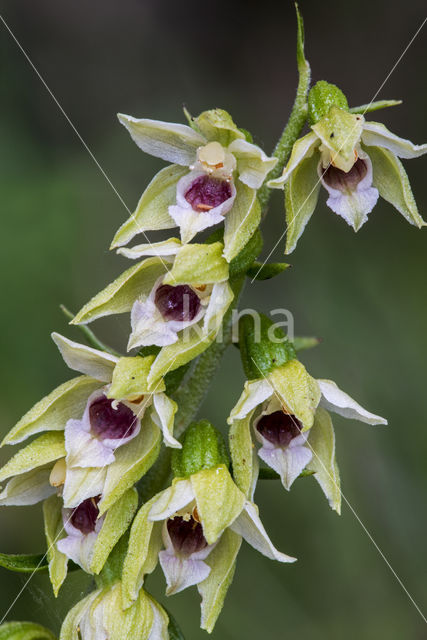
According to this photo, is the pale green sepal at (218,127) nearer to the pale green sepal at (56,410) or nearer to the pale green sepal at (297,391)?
the pale green sepal at (297,391)

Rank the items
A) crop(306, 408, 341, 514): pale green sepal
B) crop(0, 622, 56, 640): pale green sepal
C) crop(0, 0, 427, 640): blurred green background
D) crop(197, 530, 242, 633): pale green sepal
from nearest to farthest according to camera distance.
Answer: crop(197, 530, 242, 633): pale green sepal
crop(306, 408, 341, 514): pale green sepal
crop(0, 622, 56, 640): pale green sepal
crop(0, 0, 427, 640): blurred green background

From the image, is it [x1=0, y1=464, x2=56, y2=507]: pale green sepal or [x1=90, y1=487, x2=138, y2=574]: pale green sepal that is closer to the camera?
[x1=90, y1=487, x2=138, y2=574]: pale green sepal

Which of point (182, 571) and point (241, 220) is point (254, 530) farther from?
point (241, 220)

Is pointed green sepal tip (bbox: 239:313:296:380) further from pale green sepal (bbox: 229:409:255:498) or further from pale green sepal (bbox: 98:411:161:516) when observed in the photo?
pale green sepal (bbox: 98:411:161:516)

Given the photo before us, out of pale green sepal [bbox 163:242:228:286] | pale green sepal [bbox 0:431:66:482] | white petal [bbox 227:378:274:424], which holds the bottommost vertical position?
white petal [bbox 227:378:274:424]

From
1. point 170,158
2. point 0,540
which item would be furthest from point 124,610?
point 0,540

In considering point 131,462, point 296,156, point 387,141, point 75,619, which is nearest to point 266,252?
point 387,141

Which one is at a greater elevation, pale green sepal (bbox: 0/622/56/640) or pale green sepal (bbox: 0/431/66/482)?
pale green sepal (bbox: 0/431/66/482)

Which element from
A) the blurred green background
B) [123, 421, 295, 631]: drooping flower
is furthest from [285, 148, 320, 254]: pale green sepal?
the blurred green background
